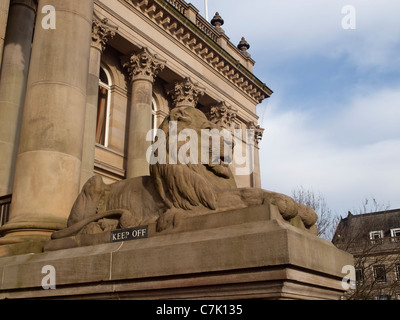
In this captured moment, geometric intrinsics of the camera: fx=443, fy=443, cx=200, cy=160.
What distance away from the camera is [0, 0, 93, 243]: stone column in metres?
8.03

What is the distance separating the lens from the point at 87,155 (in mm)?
16922

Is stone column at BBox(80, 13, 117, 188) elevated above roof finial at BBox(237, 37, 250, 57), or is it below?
below

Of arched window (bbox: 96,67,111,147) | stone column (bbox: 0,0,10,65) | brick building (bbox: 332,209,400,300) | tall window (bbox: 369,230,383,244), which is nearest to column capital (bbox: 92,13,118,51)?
arched window (bbox: 96,67,111,147)

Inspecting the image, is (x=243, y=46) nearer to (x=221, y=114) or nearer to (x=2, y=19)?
(x=221, y=114)

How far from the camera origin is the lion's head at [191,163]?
5.97 meters

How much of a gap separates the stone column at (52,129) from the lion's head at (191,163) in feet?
8.72

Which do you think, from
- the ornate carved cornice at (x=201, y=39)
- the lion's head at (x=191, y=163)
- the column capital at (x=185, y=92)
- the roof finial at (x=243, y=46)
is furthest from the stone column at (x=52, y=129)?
the roof finial at (x=243, y=46)

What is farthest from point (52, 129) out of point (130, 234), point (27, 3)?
point (27, 3)

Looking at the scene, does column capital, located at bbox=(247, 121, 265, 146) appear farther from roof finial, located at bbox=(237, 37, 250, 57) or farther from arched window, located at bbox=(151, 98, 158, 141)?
arched window, located at bbox=(151, 98, 158, 141)

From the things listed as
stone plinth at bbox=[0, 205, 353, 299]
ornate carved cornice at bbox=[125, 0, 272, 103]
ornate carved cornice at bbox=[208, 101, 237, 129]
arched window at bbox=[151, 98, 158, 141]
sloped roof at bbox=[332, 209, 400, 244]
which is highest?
ornate carved cornice at bbox=[125, 0, 272, 103]

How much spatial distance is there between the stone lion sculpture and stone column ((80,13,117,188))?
861cm

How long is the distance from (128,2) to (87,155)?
28.4ft

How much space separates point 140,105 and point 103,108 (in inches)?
81.1

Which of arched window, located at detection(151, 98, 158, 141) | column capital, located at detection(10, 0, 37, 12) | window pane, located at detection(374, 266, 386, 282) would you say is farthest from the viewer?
arched window, located at detection(151, 98, 158, 141)
